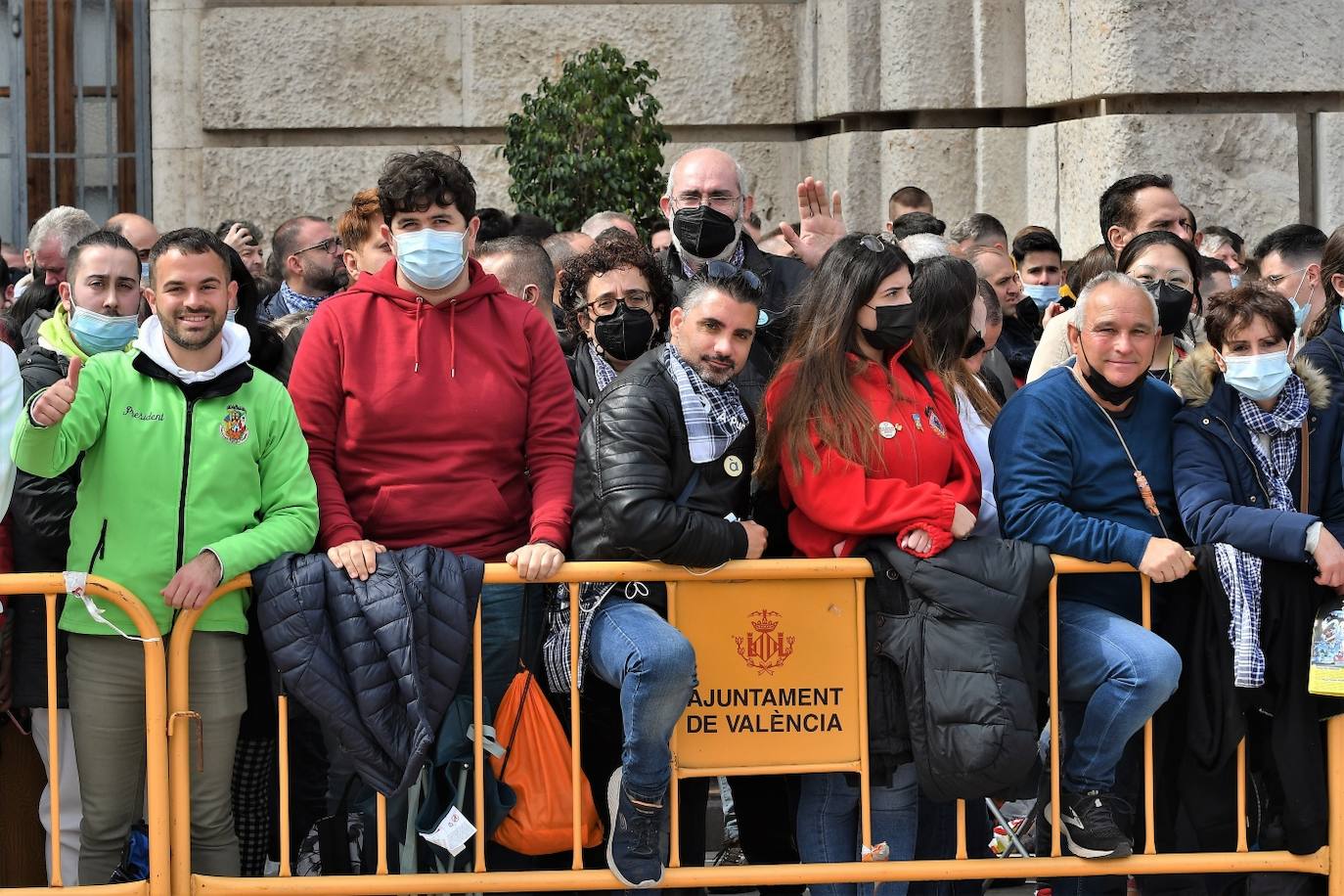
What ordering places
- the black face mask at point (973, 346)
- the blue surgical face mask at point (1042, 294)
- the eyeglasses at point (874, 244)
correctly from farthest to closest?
the blue surgical face mask at point (1042, 294) → the black face mask at point (973, 346) → the eyeglasses at point (874, 244)

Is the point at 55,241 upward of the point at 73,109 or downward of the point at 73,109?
downward

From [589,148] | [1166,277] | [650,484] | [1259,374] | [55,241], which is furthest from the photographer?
[589,148]

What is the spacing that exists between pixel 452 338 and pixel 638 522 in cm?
74

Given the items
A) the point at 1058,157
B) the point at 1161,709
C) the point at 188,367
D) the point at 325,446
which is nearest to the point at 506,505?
the point at 325,446

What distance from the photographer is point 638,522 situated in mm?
4402

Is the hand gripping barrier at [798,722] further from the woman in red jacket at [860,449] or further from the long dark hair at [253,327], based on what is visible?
the long dark hair at [253,327]

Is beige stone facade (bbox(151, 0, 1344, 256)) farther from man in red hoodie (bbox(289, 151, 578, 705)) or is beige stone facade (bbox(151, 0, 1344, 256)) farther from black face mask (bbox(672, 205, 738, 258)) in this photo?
man in red hoodie (bbox(289, 151, 578, 705))

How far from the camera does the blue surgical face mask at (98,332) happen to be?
4887 millimetres

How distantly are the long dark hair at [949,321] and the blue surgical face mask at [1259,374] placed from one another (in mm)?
697

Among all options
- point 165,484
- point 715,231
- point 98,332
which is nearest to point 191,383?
point 165,484

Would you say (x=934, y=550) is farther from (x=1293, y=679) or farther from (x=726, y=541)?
(x=1293, y=679)


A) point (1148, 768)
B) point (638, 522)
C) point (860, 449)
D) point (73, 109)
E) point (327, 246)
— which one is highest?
point (73, 109)

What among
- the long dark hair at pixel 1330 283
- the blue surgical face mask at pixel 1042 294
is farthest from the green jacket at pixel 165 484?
the blue surgical face mask at pixel 1042 294

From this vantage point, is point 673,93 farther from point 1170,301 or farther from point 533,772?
point 533,772
